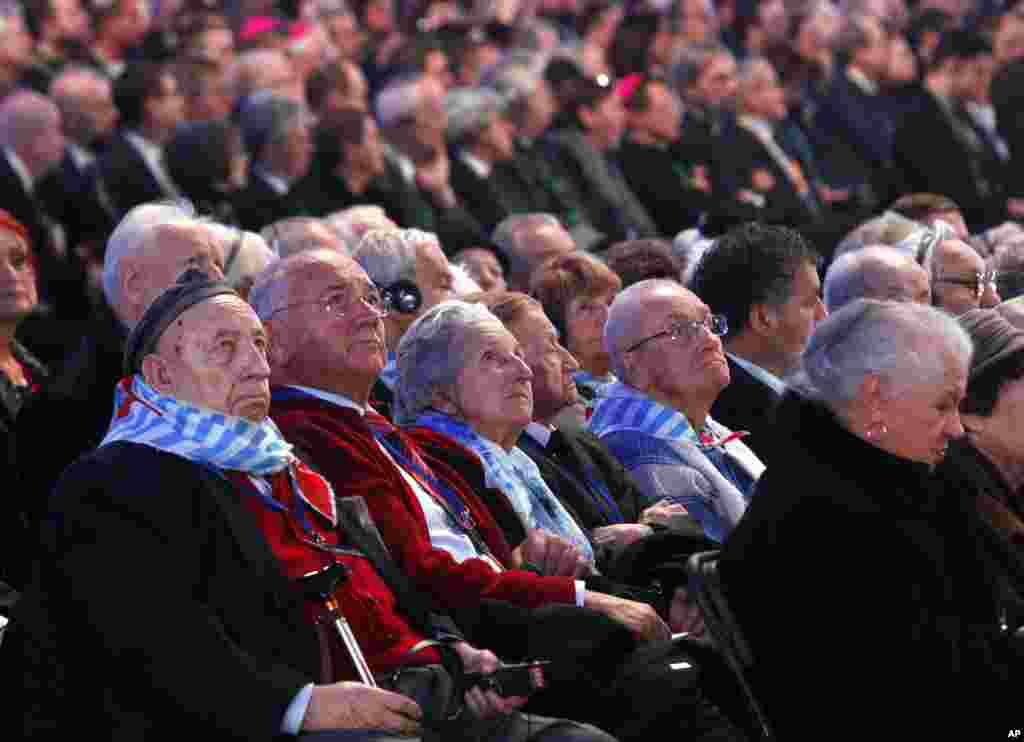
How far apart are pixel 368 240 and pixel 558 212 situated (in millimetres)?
4338

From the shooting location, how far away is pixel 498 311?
4945 millimetres

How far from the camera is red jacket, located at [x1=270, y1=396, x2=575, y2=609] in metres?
4.02

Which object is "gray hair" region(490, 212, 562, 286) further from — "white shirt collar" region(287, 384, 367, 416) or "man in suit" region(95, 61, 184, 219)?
"white shirt collar" region(287, 384, 367, 416)

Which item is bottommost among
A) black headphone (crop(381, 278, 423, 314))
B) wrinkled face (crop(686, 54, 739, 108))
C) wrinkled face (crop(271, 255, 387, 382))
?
wrinkled face (crop(686, 54, 739, 108))

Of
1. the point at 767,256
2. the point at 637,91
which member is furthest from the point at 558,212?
the point at 767,256

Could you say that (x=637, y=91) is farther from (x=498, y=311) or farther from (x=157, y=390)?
(x=157, y=390)

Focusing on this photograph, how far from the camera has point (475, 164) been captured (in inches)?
378

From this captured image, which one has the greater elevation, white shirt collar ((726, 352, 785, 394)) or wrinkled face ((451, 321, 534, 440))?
wrinkled face ((451, 321, 534, 440))

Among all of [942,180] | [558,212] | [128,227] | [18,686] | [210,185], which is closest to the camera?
[18,686]

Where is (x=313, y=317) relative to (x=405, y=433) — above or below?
above

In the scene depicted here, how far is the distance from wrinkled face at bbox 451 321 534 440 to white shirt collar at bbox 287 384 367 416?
315 millimetres

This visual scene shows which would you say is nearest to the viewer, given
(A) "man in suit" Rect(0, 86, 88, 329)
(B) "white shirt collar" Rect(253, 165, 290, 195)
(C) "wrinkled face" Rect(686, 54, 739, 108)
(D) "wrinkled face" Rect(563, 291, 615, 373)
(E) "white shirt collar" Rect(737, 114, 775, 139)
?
(D) "wrinkled face" Rect(563, 291, 615, 373)

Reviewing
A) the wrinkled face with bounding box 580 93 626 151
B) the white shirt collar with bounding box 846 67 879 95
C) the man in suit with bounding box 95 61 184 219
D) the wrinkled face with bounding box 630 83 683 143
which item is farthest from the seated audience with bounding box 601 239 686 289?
the white shirt collar with bounding box 846 67 879 95

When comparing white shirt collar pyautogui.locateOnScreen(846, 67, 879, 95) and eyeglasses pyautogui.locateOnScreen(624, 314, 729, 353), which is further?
white shirt collar pyautogui.locateOnScreen(846, 67, 879, 95)
